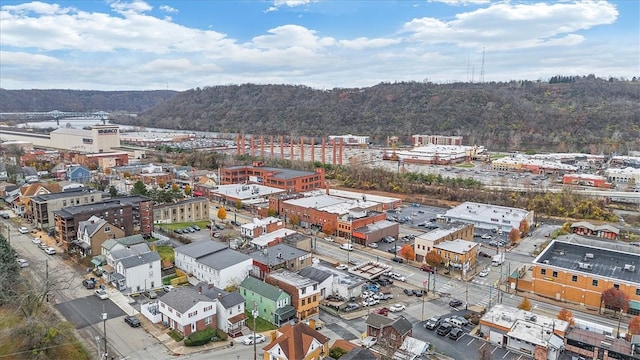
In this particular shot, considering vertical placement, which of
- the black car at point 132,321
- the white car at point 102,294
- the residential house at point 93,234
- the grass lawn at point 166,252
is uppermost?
the residential house at point 93,234

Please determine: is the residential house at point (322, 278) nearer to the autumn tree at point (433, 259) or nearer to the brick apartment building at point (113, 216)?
the autumn tree at point (433, 259)

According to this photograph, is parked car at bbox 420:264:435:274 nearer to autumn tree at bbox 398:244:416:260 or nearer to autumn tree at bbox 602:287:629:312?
autumn tree at bbox 398:244:416:260

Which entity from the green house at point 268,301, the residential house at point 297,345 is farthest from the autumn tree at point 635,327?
the green house at point 268,301

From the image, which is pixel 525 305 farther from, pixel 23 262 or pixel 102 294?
pixel 23 262

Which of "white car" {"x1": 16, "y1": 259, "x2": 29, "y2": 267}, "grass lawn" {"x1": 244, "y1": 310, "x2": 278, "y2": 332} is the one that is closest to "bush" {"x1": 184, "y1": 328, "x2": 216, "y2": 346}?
"grass lawn" {"x1": 244, "y1": 310, "x2": 278, "y2": 332}

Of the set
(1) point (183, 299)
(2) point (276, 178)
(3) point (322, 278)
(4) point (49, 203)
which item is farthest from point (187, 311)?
(2) point (276, 178)

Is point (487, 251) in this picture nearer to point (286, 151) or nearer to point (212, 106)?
point (286, 151)
